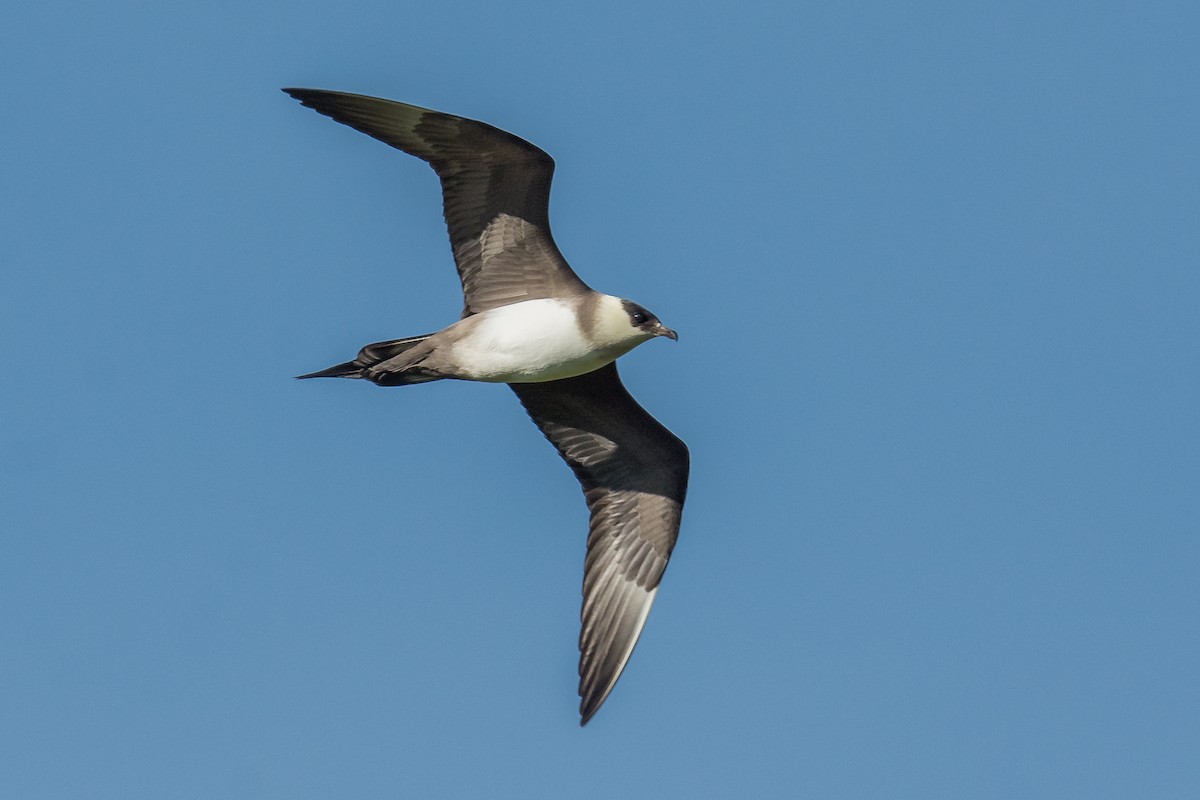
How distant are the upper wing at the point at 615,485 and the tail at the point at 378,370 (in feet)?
4.22

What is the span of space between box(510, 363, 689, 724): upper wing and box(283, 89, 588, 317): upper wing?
99 centimetres

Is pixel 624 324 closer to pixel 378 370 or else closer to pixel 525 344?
pixel 525 344

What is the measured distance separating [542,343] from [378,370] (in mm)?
1064

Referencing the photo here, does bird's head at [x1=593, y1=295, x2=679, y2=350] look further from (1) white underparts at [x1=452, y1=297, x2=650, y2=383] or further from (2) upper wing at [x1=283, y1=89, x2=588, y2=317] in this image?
(2) upper wing at [x1=283, y1=89, x2=588, y2=317]

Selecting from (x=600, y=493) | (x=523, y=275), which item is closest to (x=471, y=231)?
(x=523, y=275)

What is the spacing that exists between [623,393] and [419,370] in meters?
1.61

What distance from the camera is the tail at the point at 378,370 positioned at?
11.0m

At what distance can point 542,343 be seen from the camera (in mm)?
10945

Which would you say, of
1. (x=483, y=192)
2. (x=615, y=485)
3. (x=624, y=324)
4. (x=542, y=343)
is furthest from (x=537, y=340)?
(x=615, y=485)

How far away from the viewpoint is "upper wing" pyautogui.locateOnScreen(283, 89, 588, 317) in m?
10.8

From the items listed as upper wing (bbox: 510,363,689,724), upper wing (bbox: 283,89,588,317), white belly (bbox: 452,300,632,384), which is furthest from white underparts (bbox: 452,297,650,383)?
upper wing (bbox: 510,363,689,724)

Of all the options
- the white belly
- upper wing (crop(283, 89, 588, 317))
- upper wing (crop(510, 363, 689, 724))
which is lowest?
upper wing (crop(510, 363, 689, 724))

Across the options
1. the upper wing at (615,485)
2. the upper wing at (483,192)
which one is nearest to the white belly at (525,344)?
the upper wing at (483,192)

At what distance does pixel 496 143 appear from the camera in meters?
10.7
